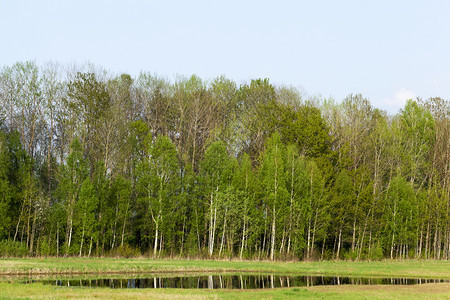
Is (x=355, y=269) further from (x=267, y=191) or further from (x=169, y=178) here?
(x=169, y=178)

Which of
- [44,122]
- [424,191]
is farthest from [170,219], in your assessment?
[424,191]

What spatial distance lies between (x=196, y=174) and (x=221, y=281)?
31766 mm

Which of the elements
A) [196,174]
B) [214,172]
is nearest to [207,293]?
[214,172]

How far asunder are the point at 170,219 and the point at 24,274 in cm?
2508

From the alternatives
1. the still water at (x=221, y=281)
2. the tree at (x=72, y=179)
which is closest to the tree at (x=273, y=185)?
the still water at (x=221, y=281)

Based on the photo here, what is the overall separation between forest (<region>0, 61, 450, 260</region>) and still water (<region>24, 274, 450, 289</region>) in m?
18.3

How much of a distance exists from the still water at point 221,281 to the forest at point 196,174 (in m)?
18.3

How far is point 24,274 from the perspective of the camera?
3522cm

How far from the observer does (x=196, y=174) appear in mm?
66188

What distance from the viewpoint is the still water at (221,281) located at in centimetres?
3134

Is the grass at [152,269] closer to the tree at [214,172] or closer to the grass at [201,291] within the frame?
the grass at [201,291]

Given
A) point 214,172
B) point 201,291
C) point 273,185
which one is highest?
point 214,172

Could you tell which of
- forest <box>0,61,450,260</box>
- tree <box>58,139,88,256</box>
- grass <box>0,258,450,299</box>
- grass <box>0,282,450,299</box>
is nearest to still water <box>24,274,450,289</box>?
grass <box>0,258,450,299</box>

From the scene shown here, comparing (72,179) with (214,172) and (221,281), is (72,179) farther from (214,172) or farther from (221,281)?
(221,281)
